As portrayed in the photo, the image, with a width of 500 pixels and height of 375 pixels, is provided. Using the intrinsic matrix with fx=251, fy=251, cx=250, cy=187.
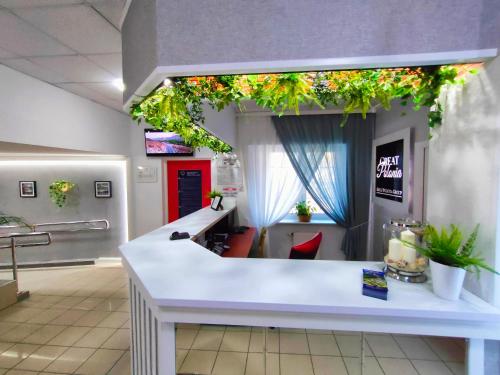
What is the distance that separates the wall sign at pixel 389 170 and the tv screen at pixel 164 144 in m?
3.32

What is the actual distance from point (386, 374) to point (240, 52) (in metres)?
2.74

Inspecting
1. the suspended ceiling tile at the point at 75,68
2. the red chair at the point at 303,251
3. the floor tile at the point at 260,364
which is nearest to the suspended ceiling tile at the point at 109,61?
the suspended ceiling tile at the point at 75,68

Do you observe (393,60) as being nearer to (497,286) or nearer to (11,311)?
(497,286)

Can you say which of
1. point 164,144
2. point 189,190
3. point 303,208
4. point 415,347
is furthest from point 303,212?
point 164,144

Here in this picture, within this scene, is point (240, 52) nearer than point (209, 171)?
Yes

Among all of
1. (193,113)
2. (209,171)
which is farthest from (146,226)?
(193,113)

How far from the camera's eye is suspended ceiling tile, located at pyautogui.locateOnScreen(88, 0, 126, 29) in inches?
68.6

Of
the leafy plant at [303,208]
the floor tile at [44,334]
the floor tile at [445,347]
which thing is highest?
the leafy plant at [303,208]

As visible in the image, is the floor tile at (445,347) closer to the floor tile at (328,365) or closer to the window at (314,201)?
the floor tile at (328,365)

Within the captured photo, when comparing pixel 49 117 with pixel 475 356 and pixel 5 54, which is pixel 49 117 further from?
pixel 475 356

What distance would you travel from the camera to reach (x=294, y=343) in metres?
2.60

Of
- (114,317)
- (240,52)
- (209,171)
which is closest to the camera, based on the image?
(240,52)

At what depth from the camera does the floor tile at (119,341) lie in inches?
102

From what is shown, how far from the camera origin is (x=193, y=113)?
2.24 m
